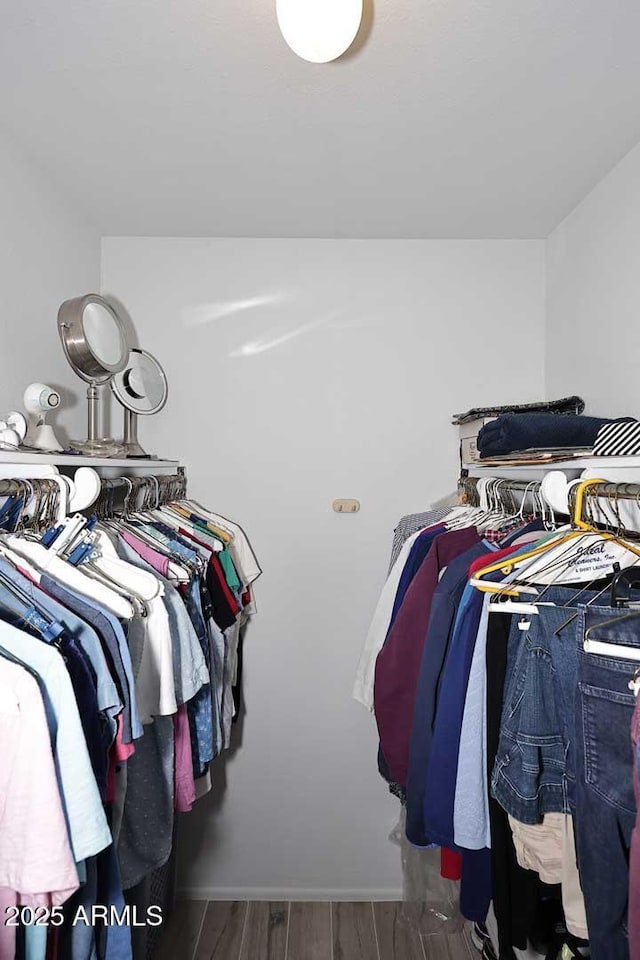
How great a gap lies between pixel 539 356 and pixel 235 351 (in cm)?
110

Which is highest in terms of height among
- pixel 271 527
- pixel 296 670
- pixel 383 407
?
pixel 383 407

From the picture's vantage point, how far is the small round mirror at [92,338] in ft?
5.97

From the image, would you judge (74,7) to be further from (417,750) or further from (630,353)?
(417,750)

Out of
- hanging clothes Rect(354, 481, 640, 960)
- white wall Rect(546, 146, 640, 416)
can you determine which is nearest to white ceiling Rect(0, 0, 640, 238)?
white wall Rect(546, 146, 640, 416)

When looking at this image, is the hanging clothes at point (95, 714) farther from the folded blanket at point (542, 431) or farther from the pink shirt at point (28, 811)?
the folded blanket at point (542, 431)

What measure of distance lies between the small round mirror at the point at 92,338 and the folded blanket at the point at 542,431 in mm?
1104

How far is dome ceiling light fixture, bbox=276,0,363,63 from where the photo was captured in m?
1.04

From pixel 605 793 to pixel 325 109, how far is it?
1.49 m

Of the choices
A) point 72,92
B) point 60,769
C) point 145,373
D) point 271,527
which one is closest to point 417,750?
point 60,769

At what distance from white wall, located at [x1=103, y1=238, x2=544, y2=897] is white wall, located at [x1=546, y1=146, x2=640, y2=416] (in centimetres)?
16

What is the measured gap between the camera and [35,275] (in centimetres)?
189

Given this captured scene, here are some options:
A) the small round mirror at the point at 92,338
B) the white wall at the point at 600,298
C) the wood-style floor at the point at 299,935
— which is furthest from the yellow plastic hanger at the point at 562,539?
the wood-style floor at the point at 299,935

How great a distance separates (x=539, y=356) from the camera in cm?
241

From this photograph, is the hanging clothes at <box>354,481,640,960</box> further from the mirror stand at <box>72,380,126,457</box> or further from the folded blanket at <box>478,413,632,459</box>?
the mirror stand at <box>72,380,126,457</box>
